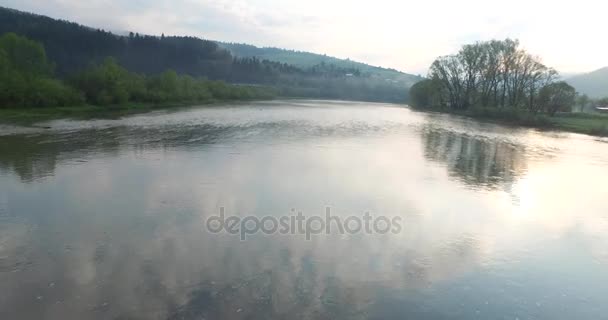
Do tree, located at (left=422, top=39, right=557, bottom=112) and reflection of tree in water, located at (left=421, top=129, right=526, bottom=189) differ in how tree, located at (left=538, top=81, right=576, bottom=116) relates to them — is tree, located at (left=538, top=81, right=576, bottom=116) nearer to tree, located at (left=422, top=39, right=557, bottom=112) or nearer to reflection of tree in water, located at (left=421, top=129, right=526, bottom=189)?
tree, located at (left=422, top=39, right=557, bottom=112)

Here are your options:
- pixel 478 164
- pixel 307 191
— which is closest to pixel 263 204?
pixel 307 191

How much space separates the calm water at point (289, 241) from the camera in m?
7.07

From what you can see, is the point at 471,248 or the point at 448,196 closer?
the point at 471,248

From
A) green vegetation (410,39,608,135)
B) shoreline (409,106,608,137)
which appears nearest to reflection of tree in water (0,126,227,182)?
shoreline (409,106,608,137)

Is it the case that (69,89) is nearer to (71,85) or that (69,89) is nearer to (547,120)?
(71,85)

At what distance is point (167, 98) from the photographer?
72562mm

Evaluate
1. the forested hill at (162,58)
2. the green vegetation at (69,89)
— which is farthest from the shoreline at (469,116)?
the forested hill at (162,58)

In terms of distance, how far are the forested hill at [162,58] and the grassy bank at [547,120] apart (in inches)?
3064

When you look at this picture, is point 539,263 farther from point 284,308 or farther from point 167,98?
point 167,98

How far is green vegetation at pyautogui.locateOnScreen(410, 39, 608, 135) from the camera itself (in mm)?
56250

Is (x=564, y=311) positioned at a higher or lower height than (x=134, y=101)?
lower

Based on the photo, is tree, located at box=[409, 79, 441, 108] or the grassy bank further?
tree, located at box=[409, 79, 441, 108]

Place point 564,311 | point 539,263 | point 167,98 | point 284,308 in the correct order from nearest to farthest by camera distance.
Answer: point 284,308, point 564,311, point 539,263, point 167,98

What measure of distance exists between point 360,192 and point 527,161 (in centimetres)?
1409
